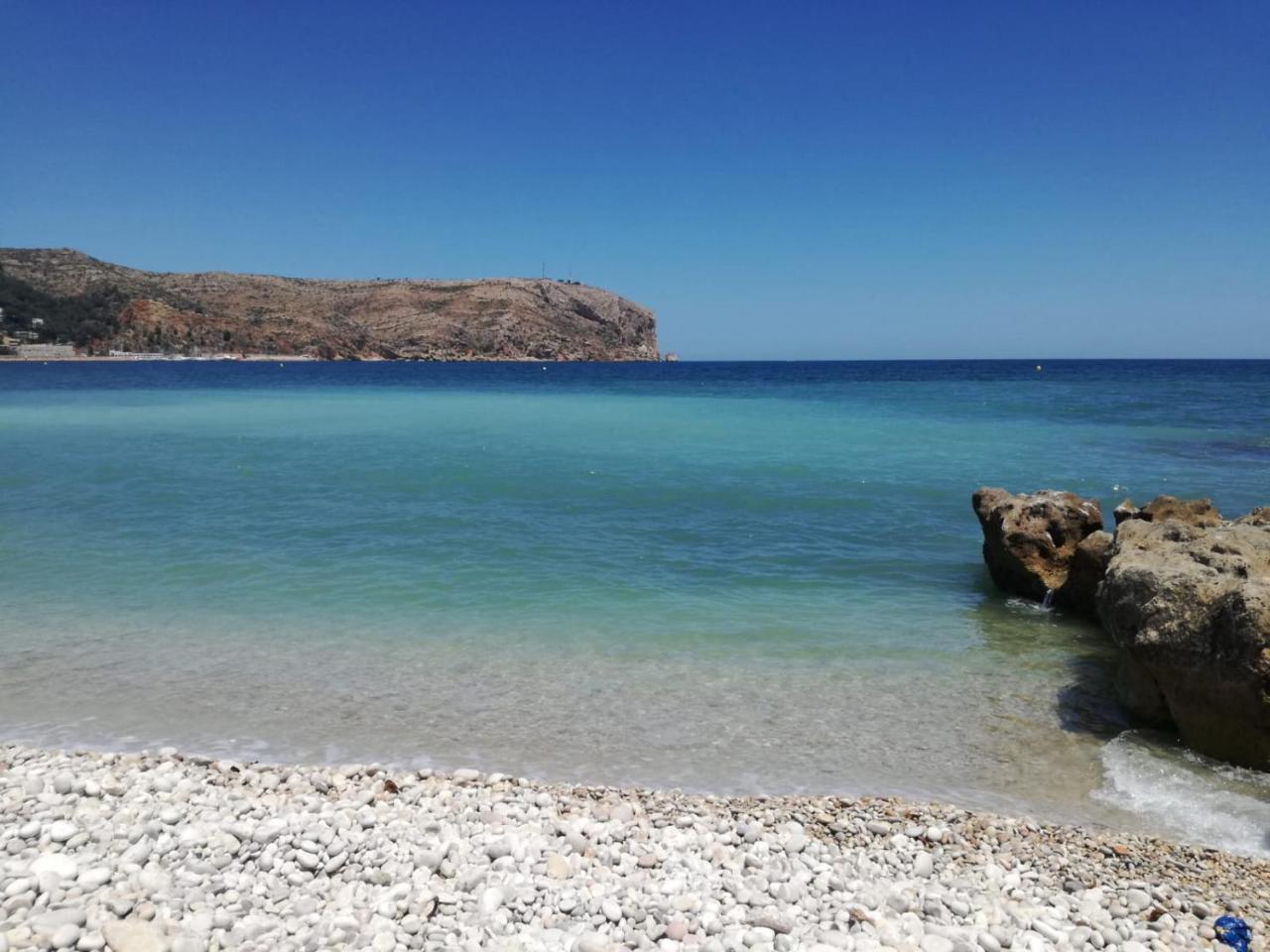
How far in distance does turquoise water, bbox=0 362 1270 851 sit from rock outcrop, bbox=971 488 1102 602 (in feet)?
1.18

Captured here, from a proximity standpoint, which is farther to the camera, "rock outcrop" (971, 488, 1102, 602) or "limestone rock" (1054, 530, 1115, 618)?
"rock outcrop" (971, 488, 1102, 602)

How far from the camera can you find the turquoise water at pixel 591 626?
21.1 feet

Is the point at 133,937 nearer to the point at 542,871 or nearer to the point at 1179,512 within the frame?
the point at 542,871

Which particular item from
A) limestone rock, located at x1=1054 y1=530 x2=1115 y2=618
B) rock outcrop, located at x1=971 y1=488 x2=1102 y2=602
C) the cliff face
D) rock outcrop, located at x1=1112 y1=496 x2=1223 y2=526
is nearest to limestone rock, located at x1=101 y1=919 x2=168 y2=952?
limestone rock, located at x1=1054 y1=530 x2=1115 y2=618

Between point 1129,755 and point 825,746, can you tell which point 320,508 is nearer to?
point 825,746

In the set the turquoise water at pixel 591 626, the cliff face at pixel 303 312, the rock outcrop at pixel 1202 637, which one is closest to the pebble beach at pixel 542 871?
the turquoise water at pixel 591 626

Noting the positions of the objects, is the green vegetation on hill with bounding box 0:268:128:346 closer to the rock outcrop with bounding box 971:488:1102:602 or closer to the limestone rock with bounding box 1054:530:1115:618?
the rock outcrop with bounding box 971:488:1102:602

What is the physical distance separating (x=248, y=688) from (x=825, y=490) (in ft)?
40.4

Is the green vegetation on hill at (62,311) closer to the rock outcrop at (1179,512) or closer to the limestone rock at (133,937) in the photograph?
the rock outcrop at (1179,512)

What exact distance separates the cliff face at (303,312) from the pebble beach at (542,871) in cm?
12310

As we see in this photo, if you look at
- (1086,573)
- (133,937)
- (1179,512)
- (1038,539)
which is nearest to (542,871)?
(133,937)

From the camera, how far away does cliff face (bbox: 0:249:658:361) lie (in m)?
113

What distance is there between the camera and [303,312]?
12925 cm

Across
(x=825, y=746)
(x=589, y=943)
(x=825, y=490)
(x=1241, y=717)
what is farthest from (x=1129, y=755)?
(x=825, y=490)
